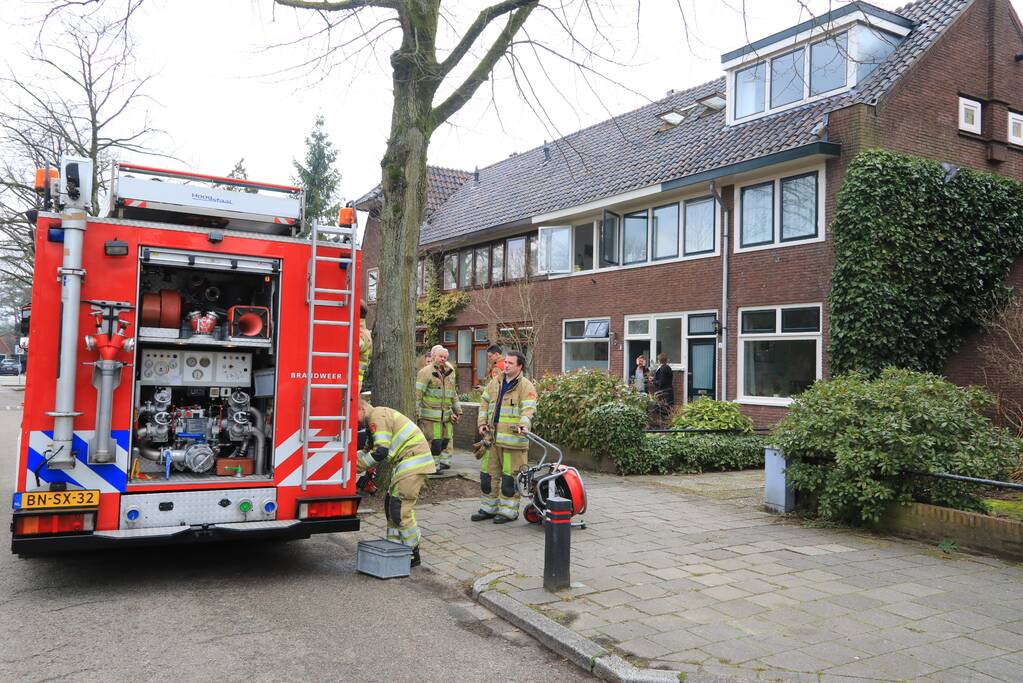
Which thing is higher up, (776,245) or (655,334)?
(776,245)

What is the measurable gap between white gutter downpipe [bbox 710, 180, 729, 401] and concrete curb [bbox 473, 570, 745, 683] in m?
11.1

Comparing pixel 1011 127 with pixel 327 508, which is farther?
pixel 1011 127

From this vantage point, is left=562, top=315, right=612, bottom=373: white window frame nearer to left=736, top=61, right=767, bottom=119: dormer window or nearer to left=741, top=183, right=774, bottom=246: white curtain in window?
left=741, top=183, right=774, bottom=246: white curtain in window

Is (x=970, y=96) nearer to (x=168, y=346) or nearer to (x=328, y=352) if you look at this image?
(x=328, y=352)

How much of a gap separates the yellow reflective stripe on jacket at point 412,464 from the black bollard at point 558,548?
1216 mm

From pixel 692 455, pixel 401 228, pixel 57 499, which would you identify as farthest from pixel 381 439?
pixel 692 455

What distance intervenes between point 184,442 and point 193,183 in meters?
2.08

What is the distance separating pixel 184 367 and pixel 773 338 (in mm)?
11731

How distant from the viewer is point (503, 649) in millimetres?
4828

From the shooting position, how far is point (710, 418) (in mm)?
12922

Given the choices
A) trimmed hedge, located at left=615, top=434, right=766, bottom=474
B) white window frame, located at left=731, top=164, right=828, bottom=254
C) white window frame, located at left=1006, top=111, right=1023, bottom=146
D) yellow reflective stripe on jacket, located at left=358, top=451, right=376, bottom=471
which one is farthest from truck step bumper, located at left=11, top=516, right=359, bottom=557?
white window frame, located at left=1006, top=111, right=1023, bottom=146

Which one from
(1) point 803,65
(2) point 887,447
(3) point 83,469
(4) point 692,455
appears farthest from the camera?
(1) point 803,65

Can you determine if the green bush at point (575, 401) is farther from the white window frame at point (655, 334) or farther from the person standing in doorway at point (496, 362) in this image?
the white window frame at point (655, 334)

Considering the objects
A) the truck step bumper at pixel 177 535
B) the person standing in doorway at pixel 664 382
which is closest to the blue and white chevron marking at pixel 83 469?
the truck step bumper at pixel 177 535
